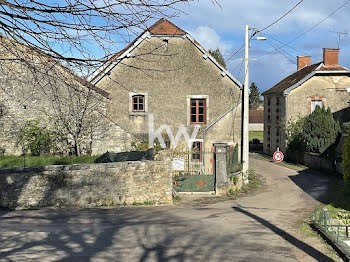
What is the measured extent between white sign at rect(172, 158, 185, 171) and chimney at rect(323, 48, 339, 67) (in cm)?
1843

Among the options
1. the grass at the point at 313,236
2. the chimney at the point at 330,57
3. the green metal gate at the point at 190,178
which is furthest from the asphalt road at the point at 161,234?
the chimney at the point at 330,57

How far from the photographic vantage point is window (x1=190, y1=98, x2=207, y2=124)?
21.6 m

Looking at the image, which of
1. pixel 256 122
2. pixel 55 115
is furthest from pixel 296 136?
pixel 256 122

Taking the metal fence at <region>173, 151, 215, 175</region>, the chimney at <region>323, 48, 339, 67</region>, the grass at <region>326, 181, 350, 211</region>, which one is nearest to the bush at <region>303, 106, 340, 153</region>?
the chimney at <region>323, 48, 339, 67</region>

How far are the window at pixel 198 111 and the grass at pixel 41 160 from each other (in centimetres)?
615

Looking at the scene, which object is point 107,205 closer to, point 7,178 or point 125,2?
point 7,178

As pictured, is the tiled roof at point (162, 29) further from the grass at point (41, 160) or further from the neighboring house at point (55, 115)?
the grass at point (41, 160)

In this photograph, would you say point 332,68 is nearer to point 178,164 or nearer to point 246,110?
point 246,110

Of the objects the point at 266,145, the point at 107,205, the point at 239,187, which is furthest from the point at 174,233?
the point at 266,145

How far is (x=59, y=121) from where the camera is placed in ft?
64.0

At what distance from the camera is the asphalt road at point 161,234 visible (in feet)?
24.8

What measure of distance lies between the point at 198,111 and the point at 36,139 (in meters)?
8.37

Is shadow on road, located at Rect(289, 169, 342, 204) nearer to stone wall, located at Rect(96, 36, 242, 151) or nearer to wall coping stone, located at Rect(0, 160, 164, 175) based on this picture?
stone wall, located at Rect(96, 36, 242, 151)

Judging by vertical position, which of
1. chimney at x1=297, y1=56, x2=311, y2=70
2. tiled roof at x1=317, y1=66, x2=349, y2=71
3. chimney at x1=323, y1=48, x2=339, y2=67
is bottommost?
tiled roof at x1=317, y1=66, x2=349, y2=71
